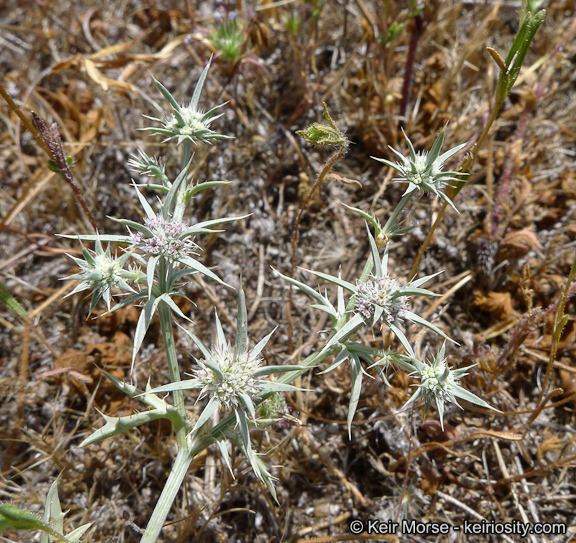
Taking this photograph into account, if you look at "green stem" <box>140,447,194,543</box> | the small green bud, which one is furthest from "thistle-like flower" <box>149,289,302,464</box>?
the small green bud

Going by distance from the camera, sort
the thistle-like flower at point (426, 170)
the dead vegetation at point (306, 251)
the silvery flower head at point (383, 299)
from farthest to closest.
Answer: the dead vegetation at point (306, 251)
the thistle-like flower at point (426, 170)
the silvery flower head at point (383, 299)

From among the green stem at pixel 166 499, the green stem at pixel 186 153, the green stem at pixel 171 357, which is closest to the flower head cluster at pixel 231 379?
the green stem at pixel 171 357

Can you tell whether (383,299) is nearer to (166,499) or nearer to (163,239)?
(163,239)

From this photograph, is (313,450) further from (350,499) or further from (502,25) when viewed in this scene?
(502,25)

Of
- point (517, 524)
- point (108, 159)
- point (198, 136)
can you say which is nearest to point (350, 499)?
point (517, 524)

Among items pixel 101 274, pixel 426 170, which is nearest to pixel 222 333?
pixel 101 274

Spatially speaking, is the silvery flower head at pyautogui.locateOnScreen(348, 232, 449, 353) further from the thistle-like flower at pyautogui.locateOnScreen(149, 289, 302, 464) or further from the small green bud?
Result: the small green bud

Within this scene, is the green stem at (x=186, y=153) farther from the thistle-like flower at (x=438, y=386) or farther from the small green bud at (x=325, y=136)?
the thistle-like flower at (x=438, y=386)
